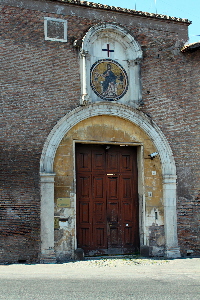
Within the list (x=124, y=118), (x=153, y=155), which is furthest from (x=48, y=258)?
(x=124, y=118)

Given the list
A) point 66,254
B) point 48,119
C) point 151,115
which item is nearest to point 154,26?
point 151,115

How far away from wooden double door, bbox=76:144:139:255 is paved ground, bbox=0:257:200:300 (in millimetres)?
694

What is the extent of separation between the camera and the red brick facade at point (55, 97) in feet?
38.3

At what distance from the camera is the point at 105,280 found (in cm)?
927

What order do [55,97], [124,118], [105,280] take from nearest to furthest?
[105,280] < [55,97] < [124,118]

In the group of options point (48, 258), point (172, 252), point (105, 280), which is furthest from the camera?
point (172, 252)

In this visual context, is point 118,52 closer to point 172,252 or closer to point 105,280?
point 172,252

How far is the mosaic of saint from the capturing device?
42.2 ft

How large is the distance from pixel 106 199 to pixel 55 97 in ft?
10.1

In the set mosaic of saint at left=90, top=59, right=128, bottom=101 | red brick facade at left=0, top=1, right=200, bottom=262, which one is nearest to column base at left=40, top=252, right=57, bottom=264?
red brick facade at left=0, top=1, right=200, bottom=262

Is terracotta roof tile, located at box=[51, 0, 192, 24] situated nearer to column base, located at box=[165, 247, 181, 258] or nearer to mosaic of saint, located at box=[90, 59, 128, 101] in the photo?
mosaic of saint, located at box=[90, 59, 128, 101]

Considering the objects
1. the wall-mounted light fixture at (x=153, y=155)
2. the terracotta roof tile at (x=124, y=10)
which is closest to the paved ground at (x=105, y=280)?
the wall-mounted light fixture at (x=153, y=155)

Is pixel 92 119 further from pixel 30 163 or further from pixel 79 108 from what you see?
pixel 30 163

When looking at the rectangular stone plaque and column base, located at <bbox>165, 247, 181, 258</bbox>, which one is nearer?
the rectangular stone plaque
